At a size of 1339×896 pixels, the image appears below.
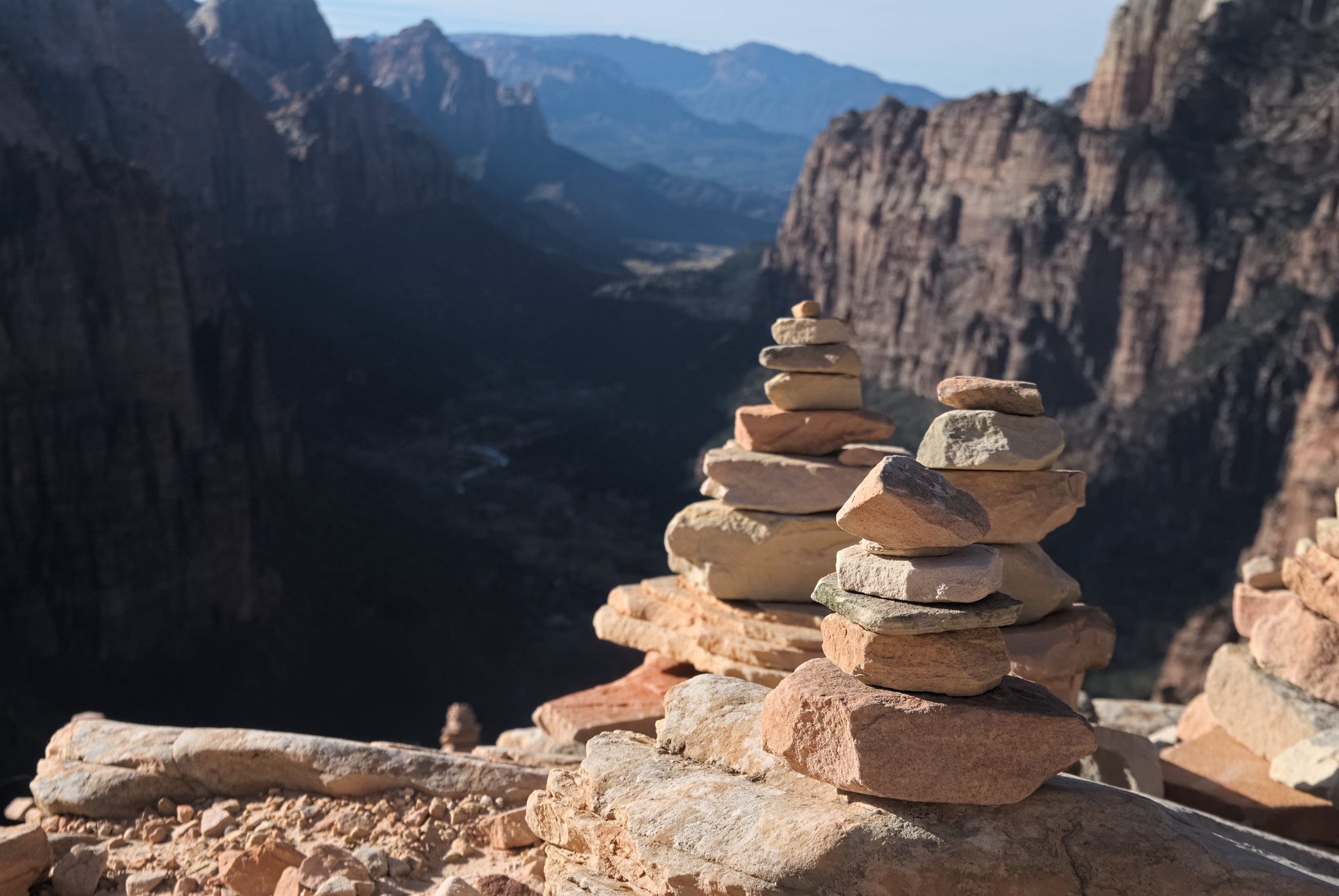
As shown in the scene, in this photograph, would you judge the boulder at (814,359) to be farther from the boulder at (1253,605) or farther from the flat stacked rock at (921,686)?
the flat stacked rock at (921,686)

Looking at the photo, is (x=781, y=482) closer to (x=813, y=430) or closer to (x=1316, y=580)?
(x=813, y=430)

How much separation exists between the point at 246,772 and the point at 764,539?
5582 millimetres

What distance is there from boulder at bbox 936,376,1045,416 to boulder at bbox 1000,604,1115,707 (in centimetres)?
211

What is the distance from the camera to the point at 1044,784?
22.7 ft

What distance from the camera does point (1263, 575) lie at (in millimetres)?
14000

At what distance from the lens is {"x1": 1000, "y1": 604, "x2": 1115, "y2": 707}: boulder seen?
10.4 meters

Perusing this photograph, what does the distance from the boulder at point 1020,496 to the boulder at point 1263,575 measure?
15.9ft

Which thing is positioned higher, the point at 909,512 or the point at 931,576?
the point at 909,512

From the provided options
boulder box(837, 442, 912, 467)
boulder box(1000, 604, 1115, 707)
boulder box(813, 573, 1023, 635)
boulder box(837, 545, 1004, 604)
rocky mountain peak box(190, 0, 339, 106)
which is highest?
rocky mountain peak box(190, 0, 339, 106)

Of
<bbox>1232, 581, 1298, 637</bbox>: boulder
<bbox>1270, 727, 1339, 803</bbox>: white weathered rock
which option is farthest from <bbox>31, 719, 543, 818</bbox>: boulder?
<bbox>1232, 581, 1298, 637</bbox>: boulder

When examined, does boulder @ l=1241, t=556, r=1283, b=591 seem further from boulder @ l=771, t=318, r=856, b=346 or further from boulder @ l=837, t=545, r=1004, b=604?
boulder @ l=837, t=545, r=1004, b=604

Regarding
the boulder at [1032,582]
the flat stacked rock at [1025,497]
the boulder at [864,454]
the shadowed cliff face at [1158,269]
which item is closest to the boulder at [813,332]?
the boulder at [864,454]

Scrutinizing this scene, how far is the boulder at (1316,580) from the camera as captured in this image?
11.6 m

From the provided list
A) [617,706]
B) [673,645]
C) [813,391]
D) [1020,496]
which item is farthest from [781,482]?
[617,706]
